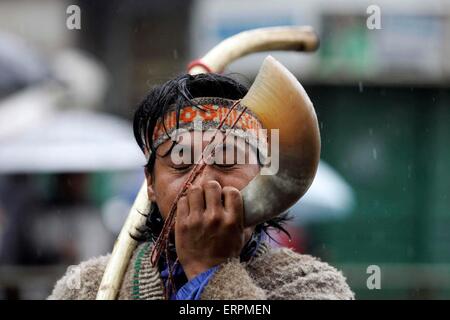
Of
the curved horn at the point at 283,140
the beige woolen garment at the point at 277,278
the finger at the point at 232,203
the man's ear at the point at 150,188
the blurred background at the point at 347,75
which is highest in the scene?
the curved horn at the point at 283,140

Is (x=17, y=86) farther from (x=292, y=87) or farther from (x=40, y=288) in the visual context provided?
(x=292, y=87)

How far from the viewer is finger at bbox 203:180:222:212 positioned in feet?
7.48

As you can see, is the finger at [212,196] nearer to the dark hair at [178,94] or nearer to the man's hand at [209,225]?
the man's hand at [209,225]

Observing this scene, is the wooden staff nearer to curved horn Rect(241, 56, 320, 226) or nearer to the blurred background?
curved horn Rect(241, 56, 320, 226)

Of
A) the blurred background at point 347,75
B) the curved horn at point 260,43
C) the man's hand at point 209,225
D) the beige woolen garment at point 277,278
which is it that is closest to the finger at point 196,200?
the man's hand at point 209,225

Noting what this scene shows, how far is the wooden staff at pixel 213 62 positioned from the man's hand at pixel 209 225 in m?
0.36

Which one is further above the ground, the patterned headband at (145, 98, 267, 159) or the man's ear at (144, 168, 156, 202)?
the patterned headband at (145, 98, 267, 159)

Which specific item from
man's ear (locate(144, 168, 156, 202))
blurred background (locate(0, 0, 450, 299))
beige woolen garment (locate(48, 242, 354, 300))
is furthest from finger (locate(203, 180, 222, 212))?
blurred background (locate(0, 0, 450, 299))

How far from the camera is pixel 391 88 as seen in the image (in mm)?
13469

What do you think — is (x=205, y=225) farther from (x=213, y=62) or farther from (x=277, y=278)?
(x=213, y=62)

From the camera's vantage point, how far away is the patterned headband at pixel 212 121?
2486mm

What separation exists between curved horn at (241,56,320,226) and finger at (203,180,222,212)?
7 centimetres

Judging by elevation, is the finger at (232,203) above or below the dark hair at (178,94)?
below

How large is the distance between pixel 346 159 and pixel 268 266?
10.9 metres
